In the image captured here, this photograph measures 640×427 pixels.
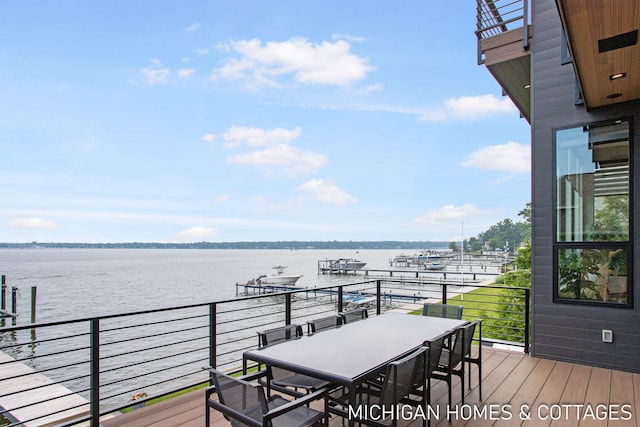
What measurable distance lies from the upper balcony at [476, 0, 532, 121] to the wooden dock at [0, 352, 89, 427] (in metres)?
5.91

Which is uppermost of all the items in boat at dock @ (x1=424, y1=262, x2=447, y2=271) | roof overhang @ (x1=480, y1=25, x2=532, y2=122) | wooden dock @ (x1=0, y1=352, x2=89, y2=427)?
roof overhang @ (x1=480, y1=25, x2=532, y2=122)

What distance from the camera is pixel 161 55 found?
1953cm

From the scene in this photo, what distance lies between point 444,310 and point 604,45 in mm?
2685

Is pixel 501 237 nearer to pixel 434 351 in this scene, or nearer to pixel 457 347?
pixel 457 347

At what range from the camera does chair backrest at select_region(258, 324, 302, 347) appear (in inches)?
113

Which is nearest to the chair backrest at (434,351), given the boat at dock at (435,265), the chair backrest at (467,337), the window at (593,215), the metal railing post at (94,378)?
the chair backrest at (467,337)

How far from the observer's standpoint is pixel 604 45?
2.69m

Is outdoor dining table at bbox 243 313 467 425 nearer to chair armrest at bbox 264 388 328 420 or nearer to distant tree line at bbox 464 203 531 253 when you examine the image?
chair armrest at bbox 264 388 328 420

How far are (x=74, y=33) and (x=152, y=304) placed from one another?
1359 cm

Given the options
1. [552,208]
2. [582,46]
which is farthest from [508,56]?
[582,46]

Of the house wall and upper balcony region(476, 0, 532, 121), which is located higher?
A: upper balcony region(476, 0, 532, 121)

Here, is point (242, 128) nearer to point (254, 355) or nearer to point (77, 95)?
point (77, 95)

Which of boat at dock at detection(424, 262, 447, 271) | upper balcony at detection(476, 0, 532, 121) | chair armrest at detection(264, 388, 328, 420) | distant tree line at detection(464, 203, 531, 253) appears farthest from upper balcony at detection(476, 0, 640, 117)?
boat at dock at detection(424, 262, 447, 271)

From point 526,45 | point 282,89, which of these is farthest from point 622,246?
point 282,89
